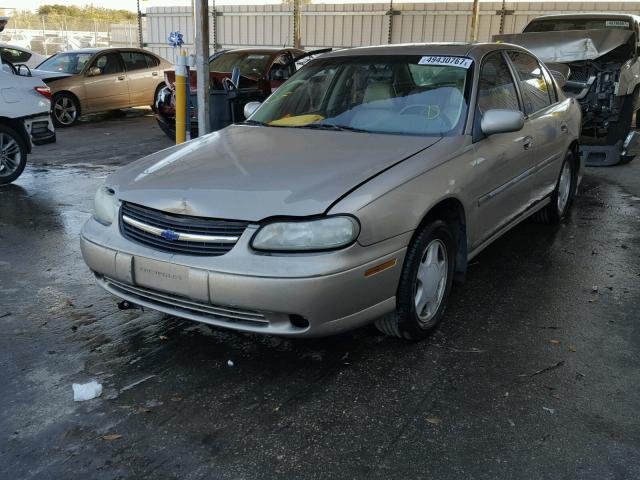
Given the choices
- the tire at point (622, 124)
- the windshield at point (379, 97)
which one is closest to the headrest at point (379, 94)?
the windshield at point (379, 97)

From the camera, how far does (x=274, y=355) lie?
11.3ft

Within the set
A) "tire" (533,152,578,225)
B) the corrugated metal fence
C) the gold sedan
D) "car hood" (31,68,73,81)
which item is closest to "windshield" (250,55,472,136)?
"tire" (533,152,578,225)

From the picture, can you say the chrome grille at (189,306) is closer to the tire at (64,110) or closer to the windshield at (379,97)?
the windshield at (379,97)

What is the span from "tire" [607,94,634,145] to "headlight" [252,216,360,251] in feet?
24.3

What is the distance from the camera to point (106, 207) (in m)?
3.47

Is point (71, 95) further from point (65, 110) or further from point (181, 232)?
point (181, 232)

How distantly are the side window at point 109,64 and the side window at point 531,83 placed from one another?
34.9ft

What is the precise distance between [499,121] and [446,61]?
0.66 meters

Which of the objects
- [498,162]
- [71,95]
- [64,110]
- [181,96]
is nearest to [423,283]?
[498,162]

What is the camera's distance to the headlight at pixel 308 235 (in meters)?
2.90

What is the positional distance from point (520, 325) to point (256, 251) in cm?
182

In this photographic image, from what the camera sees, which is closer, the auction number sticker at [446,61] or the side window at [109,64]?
the auction number sticker at [446,61]

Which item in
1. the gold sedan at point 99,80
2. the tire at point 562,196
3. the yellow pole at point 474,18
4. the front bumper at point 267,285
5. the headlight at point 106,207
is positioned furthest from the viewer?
the yellow pole at point 474,18

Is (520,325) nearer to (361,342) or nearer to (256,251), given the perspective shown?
(361,342)
